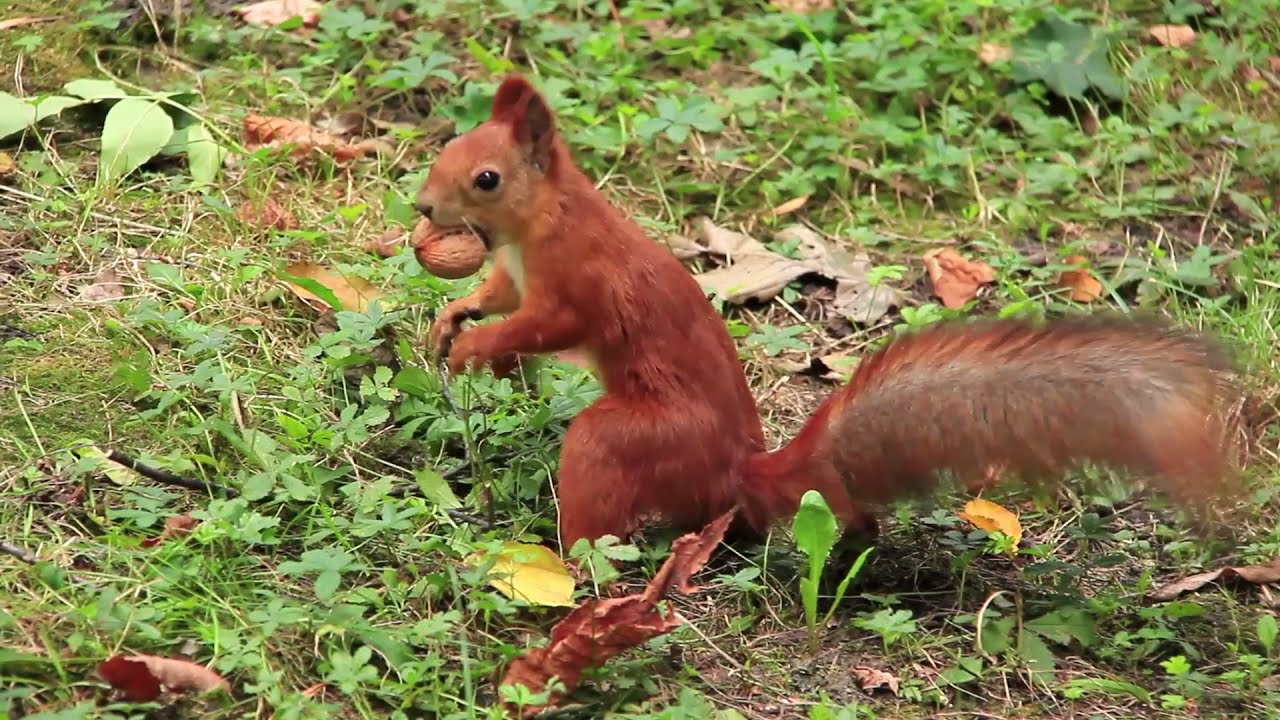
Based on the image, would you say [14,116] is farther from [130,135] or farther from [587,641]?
[587,641]

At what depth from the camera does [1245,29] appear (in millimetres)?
4762

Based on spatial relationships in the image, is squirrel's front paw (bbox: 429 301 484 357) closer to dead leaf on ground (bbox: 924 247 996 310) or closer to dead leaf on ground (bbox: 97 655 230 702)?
dead leaf on ground (bbox: 97 655 230 702)

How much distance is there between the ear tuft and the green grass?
519mm

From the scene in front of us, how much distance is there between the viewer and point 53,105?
384cm

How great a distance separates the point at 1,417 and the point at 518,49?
2.06 m

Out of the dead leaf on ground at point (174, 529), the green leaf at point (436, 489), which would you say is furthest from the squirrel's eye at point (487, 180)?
the dead leaf on ground at point (174, 529)

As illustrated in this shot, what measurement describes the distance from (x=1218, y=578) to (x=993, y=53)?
2.13 metres

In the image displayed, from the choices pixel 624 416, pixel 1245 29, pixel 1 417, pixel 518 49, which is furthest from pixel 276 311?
pixel 1245 29

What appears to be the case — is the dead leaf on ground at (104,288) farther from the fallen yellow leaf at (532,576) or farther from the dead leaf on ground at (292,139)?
the fallen yellow leaf at (532,576)

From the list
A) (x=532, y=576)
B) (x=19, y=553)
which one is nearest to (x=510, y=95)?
(x=532, y=576)

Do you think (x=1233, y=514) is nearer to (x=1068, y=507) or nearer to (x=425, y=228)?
(x=1068, y=507)

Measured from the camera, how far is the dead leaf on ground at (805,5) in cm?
479

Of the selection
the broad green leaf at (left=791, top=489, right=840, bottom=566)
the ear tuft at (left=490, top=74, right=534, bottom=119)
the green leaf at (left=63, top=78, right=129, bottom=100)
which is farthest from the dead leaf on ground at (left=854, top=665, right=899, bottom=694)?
the green leaf at (left=63, top=78, right=129, bottom=100)

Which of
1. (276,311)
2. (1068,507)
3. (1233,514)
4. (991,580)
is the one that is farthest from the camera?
(276,311)
